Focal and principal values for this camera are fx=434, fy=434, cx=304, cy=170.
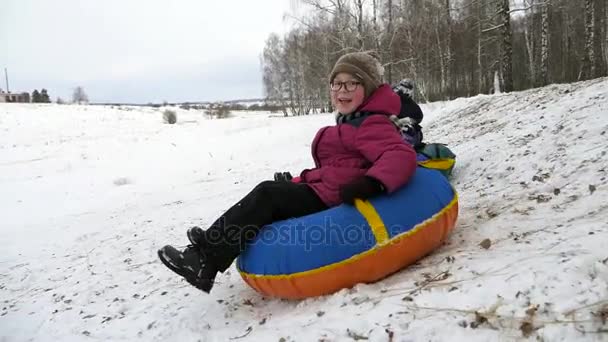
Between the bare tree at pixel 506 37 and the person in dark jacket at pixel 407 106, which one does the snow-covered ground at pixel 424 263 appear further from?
the bare tree at pixel 506 37

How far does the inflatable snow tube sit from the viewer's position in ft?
8.67

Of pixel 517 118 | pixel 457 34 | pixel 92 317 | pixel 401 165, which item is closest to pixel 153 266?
pixel 92 317

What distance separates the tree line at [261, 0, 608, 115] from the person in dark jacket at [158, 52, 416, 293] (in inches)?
454

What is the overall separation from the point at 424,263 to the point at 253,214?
3.84ft

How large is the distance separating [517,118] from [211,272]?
5.40 meters

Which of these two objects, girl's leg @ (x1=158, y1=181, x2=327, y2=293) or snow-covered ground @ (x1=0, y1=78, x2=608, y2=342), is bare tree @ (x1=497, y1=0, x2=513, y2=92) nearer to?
snow-covered ground @ (x1=0, y1=78, x2=608, y2=342)

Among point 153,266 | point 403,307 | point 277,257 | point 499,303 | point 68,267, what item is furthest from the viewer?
point 68,267

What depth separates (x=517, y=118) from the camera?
6.43 m

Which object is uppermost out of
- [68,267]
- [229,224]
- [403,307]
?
[229,224]

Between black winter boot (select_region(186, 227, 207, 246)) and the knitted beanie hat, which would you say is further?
the knitted beanie hat

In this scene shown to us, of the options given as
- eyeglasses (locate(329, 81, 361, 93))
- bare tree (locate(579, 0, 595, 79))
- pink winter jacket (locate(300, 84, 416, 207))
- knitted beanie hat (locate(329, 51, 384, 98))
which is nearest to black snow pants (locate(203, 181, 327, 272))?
pink winter jacket (locate(300, 84, 416, 207))

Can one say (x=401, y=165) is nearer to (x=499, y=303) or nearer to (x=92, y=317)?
(x=499, y=303)

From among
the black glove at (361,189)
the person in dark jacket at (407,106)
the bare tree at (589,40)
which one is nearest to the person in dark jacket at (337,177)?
the black glove at (361,189)

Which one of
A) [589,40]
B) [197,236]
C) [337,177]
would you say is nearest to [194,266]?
[197,236]
